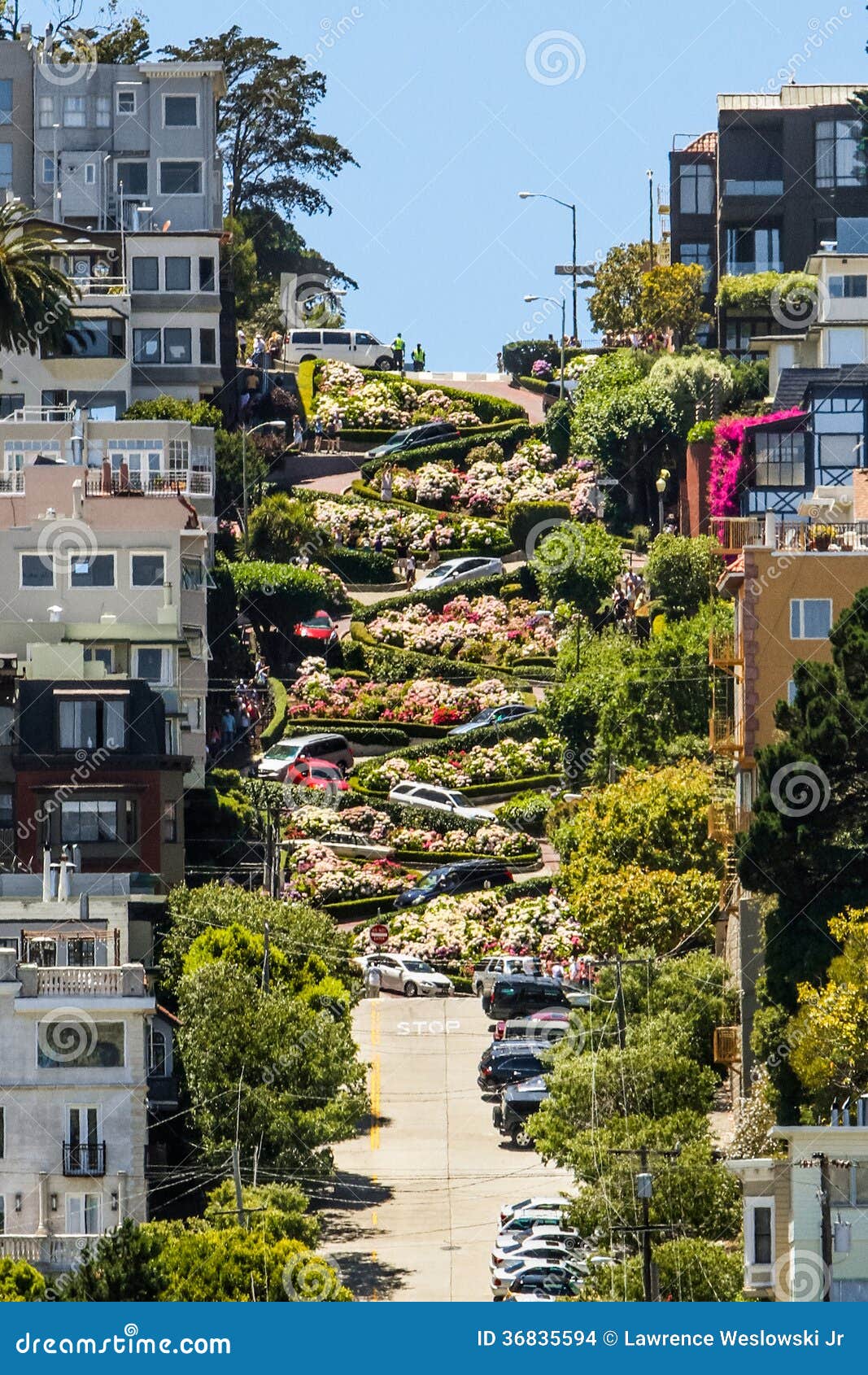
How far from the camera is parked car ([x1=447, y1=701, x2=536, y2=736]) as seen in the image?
127 m

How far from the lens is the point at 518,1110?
89750 mm

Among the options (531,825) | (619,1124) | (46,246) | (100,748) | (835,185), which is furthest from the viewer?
(835,185)

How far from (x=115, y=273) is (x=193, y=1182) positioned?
64.9m

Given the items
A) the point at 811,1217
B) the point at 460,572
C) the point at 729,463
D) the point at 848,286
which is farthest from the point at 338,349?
the point at 811,1217

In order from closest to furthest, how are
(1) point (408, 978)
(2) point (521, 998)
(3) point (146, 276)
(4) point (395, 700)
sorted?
(2) point (521, 998), (1) point (408, 978), (4) point (395, 700), (3) point (146, 276)

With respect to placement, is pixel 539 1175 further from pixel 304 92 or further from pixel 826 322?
pixel 304 92

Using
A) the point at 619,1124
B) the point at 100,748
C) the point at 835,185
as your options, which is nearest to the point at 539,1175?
the point at 619,1124

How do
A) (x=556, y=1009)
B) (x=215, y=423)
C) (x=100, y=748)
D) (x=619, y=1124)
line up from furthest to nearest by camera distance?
(x=215, y=423)
(x=100, y=748)
(x=556, y=1009)
(x=619, y=1124)

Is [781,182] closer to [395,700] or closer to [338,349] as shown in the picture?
[338,349]

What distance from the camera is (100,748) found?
347 ft

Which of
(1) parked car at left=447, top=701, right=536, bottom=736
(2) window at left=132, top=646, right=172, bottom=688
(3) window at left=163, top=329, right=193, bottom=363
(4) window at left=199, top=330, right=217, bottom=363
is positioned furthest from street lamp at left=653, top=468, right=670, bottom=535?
(2) window at left=132, top=646, right=172, bottom=688

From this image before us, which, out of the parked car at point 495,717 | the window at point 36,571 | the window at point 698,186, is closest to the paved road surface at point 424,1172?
the window at point 36,571

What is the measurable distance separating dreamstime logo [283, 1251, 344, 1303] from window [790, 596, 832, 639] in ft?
93.9

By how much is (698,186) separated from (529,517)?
97.6ft
